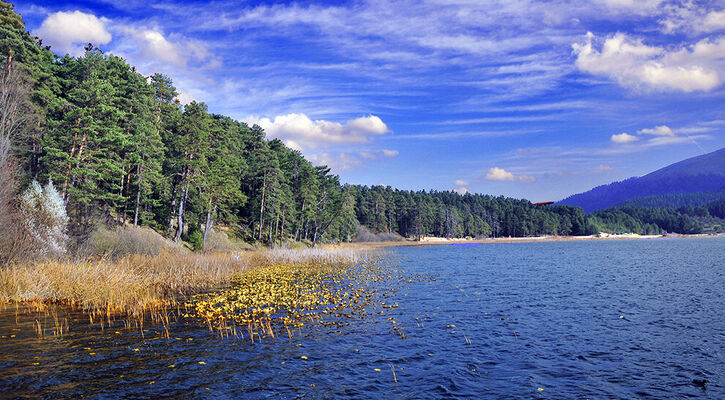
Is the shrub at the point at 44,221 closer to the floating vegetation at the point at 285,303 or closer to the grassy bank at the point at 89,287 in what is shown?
the grassy bank at the point at 89,287

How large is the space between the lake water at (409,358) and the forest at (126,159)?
13686 mm

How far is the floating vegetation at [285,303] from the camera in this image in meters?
15.9

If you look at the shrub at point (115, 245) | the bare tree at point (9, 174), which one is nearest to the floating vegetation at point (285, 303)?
the shrub at point (115, 245)

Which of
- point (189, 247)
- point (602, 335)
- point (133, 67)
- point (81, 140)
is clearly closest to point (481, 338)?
point (602, 335)

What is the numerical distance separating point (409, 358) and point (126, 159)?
43.5m

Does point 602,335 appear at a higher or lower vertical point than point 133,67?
lower

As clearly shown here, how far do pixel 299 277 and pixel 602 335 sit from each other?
21102mm

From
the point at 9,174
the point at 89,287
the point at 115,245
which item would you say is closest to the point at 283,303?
the point at 89,287

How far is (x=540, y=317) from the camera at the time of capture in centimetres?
1827

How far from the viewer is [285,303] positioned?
20.2 m

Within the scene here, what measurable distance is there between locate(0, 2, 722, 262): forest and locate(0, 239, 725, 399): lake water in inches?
539

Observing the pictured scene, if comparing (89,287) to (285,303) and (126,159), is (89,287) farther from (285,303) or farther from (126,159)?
(126,159)

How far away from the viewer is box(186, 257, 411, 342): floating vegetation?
15.9m

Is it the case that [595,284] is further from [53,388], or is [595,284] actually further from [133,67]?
[133,67]
